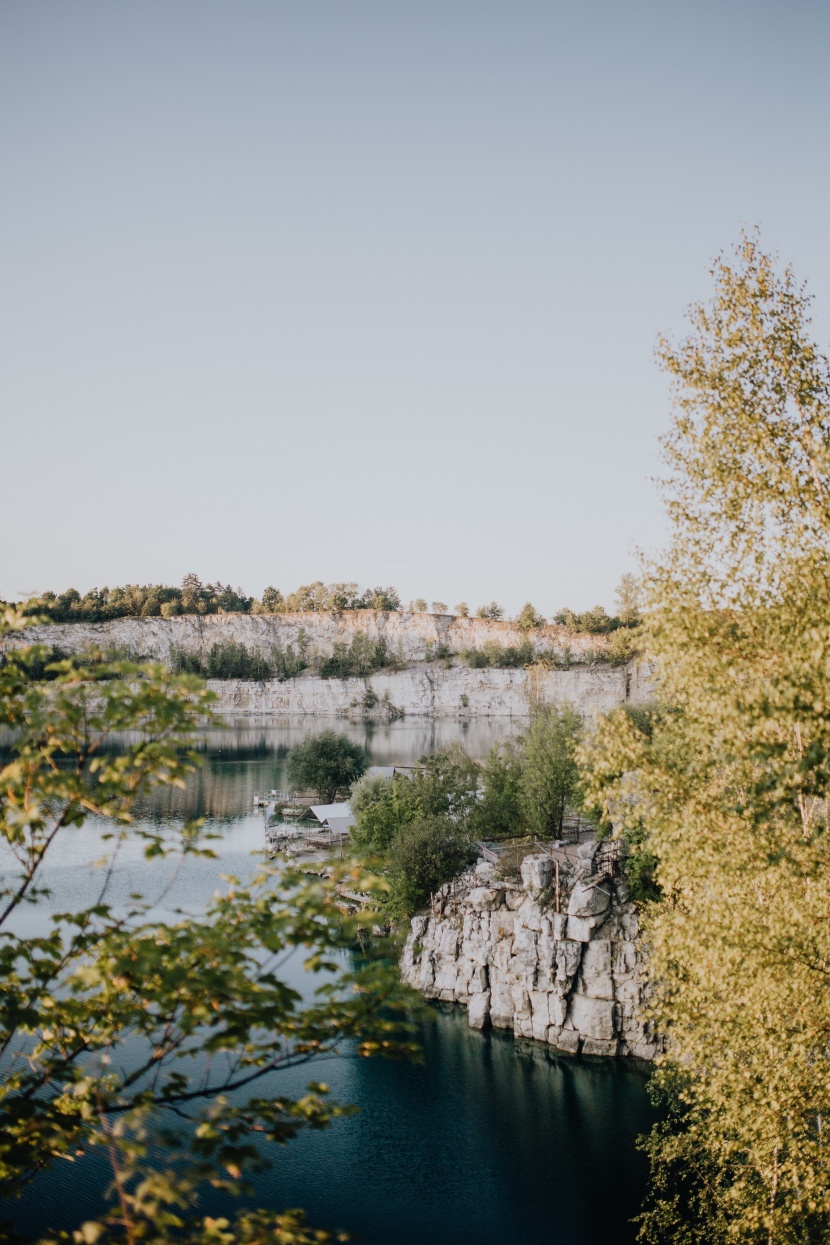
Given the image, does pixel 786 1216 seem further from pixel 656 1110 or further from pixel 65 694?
pixel 656 1110

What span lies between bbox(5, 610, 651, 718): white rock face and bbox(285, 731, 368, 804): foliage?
234 feet

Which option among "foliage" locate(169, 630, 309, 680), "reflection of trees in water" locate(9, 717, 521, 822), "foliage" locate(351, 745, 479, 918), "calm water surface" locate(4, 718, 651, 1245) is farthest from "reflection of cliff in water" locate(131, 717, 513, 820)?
"foliage" locate(169, 630, 309, 680)

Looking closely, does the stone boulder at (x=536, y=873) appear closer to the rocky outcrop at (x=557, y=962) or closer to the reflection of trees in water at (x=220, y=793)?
the rocky outcrop at (x=557, y=962)

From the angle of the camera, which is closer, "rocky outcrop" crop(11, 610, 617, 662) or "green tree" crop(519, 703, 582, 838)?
"green tree" crop(519, 703, 582, 838)

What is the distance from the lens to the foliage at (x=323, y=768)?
197 ft

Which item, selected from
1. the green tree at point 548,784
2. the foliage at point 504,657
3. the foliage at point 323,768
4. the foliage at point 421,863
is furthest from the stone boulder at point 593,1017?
the foliage at point 504,657

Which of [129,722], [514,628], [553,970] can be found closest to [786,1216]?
[129,722]

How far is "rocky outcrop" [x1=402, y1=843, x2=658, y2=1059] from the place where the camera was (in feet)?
83.4

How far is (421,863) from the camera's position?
34.2 metres

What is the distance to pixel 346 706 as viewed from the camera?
161625mm

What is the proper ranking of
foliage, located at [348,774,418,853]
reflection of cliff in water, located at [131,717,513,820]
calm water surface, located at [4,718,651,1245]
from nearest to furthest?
1. calm water surface, located at [4,718,651,1245]
2. foliage, located at [348,774,418,853]
3. reflection of cliff in water, located at [131,717,513,820]

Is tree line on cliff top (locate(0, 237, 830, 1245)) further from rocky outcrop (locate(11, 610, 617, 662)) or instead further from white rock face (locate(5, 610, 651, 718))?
rocky outcrop (locate(11, 610, 617, 662))

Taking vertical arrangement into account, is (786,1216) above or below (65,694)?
below

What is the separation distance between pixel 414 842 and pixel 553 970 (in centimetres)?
961
